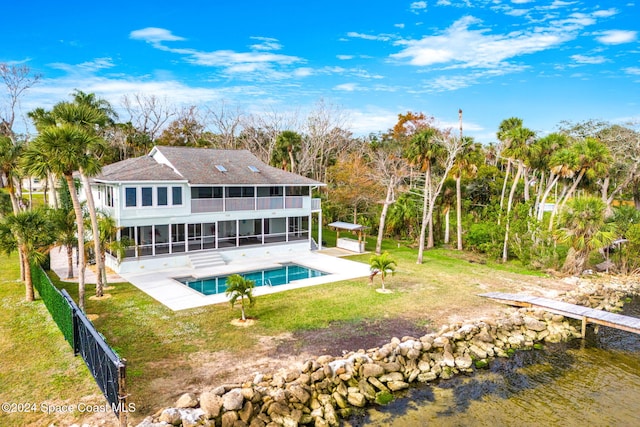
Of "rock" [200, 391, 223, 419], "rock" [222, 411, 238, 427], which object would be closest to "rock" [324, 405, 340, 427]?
"rock" [222, 411, 238, 427]

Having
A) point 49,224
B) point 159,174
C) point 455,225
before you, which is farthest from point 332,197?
point 49,224

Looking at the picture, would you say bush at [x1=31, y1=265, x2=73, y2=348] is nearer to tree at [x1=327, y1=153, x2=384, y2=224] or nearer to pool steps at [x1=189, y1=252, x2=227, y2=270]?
pool steps at [x1=189, y1=252, x2=227, y2=270]

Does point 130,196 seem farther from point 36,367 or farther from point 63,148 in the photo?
point 36,367

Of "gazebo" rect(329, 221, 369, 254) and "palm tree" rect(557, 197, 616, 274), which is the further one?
"gazebo" rect(329, 221, 369, 254)

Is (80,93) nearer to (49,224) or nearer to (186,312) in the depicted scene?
(49,224)

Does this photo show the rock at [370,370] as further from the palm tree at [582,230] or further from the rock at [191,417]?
the palm tree at [582,230]

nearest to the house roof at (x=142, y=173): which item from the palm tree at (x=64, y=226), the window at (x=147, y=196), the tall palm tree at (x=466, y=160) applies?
the window at (x=147, y=196)

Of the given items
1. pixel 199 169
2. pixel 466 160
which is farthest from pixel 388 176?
pixel 199 169
